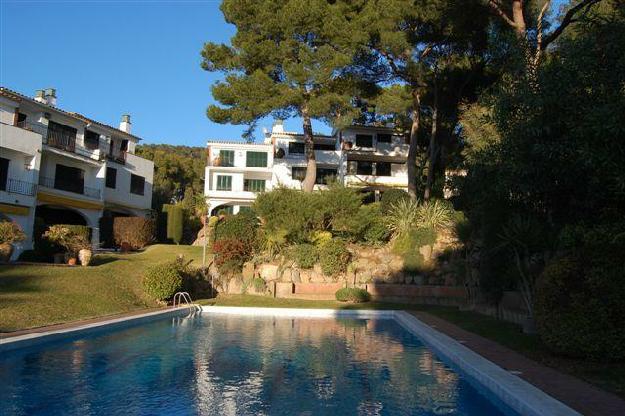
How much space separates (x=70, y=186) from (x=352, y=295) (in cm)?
2404

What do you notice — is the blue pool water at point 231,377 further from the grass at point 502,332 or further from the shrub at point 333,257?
the shrub at point 333,257

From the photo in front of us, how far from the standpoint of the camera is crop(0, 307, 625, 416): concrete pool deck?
21.9ft

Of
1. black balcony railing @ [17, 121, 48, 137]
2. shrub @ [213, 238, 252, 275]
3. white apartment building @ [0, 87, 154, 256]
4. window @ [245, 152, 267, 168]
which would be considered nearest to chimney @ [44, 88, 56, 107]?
white apartment building @ [0, 87, 154, 256]

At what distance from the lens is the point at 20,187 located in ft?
96.9

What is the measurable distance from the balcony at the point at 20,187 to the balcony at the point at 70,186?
4.47m

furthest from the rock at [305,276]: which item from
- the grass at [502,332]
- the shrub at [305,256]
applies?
the grass at [502,332]

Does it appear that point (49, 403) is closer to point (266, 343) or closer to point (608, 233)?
point (266, 343)

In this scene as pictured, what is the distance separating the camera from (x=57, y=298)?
16203 millimetres

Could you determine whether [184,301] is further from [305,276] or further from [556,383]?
[556,383]

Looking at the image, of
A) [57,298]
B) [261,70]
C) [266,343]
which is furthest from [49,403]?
[261,70]

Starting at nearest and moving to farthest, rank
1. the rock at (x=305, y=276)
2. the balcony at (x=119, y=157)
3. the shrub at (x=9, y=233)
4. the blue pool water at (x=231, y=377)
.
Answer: the blue pool water at (x=231, y=377), the shrub at (x=9, y=233), the rock at (x=305, y=276), the balcony at (x=119, y=157)

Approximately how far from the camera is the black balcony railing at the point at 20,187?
95.2 ft

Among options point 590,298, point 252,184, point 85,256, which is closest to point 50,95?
point 252,184

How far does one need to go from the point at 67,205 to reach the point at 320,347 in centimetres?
2776
